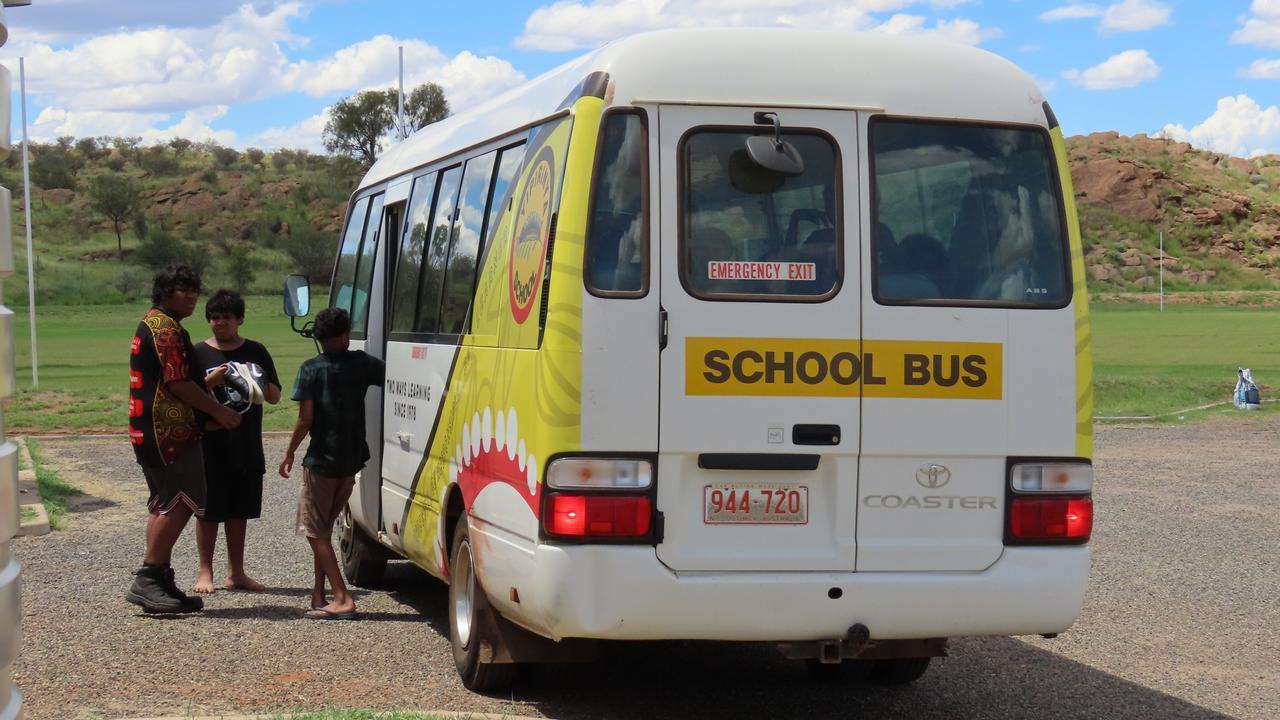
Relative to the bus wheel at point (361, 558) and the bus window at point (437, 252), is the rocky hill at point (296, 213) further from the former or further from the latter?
the bus window at point (437, 252)

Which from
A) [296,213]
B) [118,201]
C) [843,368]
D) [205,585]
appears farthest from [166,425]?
[296,213]

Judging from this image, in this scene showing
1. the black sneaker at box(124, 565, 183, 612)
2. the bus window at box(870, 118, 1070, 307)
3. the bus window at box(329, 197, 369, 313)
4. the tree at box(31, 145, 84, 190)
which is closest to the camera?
the bus window at box(870, 118, 1070, 307)

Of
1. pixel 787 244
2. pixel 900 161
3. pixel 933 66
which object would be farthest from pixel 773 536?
pixel 933 66

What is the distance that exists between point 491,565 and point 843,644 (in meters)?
1.47

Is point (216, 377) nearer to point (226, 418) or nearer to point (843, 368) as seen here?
point (226, 418)

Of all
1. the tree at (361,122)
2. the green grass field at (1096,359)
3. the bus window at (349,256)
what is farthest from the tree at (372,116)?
the bus window at (349,256)

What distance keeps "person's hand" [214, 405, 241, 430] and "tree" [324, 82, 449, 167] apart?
280 feet

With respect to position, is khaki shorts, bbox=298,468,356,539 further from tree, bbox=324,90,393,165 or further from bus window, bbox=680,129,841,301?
tree, bbox=324,90,393,165

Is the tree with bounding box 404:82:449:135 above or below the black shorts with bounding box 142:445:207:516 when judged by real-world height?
above

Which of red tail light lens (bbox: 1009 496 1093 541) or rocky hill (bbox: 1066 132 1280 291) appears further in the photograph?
rocky hill (bbox: 1066 132 1280 291)

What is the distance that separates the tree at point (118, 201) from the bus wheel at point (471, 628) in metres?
91.6

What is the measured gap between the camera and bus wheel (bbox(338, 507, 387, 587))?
1011 centimetres

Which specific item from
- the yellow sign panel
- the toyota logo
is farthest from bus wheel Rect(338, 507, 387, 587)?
the toyota logo

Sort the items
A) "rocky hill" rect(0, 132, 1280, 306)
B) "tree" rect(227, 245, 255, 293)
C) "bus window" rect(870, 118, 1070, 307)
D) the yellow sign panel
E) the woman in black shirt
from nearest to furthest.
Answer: the yellow sign panel, "bus window" rect(870, 118, 1070, 307), the woman in black shirt, "tree" rect(227, 245, 255, 293), "rocky hill" rect(0, 132, 1280, 306)
